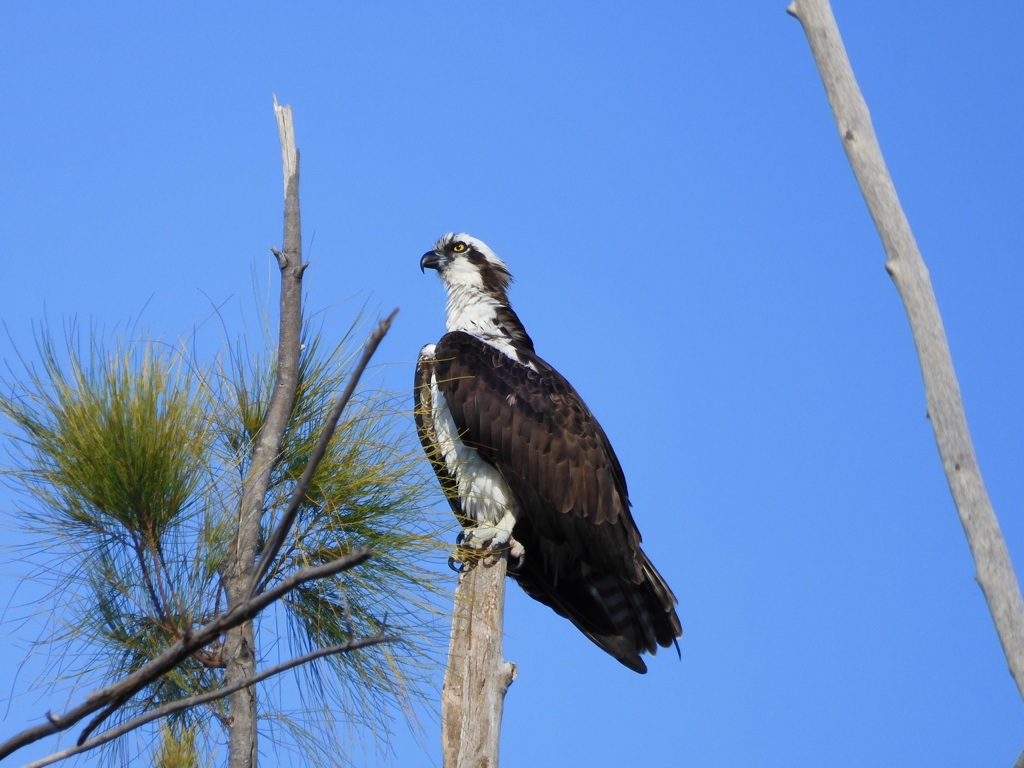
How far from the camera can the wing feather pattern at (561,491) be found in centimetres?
570

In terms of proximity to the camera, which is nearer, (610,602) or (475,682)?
(475,682)

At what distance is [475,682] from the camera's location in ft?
14.6

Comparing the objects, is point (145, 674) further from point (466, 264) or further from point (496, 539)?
point (466, 264)

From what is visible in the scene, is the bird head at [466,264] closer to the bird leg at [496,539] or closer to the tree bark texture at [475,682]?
the bird leg at [496,539]

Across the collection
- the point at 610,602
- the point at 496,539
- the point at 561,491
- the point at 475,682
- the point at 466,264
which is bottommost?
the point at 475,682

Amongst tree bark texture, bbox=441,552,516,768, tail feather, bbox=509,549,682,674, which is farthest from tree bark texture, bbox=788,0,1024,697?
tail feather, bbox=509,549,682,674

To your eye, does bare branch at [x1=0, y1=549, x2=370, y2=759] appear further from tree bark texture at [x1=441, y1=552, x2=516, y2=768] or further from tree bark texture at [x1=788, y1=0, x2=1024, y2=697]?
tree bark texture at [x1=441, y1=552, x2=516, y2=768]

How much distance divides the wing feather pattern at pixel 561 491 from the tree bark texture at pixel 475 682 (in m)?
0.97

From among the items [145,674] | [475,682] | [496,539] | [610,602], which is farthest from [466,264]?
[145,674]

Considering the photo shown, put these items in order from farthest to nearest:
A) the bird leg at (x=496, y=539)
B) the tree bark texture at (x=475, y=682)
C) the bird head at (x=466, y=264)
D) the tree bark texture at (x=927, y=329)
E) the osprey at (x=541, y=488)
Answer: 1. the bird head at (x=466, y=264)
2. the osprey at (x=541, y=488)
3. the bird leg at (x=496, y=539)
4. the tree bark texture at (x=475, y=682)
5. the tree bark texture at (x=927, y=329)

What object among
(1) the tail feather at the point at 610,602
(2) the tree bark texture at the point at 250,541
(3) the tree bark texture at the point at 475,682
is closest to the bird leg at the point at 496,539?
(1) the tail feather at the point at 610,602

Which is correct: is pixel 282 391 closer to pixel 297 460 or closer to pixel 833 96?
pixel 297 460

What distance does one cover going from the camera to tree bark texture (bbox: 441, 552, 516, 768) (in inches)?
169

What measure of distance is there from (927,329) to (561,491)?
2.79m
